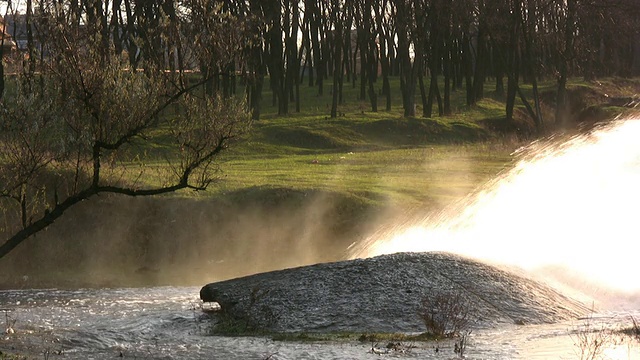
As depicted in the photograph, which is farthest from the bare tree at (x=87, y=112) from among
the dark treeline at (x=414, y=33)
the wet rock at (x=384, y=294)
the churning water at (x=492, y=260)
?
the dark treeline at (x=414, y=33)

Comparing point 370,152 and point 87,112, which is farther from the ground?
point 87,112

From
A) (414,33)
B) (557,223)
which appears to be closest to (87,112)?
(557,223)

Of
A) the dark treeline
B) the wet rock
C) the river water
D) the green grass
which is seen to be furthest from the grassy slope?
the dark treeline

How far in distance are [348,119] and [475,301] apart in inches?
1854

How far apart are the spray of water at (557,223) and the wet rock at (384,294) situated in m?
1.73

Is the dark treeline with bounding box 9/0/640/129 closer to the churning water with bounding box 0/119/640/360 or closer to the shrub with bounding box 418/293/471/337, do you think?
the churning water with bounding box 0/119/640/360

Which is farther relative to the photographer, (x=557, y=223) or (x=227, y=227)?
(x=227, y=227)

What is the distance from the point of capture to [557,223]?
26922 millimetres

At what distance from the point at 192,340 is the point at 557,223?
40.1 feet

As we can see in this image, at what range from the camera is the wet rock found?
19594mm

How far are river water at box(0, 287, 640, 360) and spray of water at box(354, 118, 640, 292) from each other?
3342mm

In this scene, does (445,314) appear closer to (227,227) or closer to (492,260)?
(492,260)

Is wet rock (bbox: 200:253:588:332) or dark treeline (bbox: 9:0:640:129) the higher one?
dark treeline (bbox: 9:0:640:129)

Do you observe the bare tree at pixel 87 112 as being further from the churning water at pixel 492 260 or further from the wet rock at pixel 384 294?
the wet rock at pixel 384 294
